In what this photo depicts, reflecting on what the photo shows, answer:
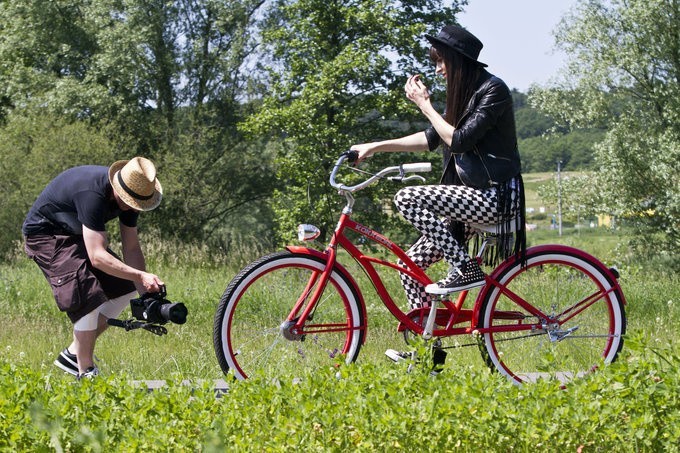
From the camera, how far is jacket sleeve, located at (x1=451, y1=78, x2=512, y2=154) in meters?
4.61

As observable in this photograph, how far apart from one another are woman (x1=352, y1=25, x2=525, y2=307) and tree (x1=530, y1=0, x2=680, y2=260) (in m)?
19.9

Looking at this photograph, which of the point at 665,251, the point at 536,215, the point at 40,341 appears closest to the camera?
the point at 40,341

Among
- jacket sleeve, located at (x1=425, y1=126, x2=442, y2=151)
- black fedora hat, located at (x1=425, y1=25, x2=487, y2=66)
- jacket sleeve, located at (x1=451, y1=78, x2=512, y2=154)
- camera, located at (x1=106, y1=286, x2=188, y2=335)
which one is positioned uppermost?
black fedora hat, located at (x1=425, y1=25, x2=487, y2=66)

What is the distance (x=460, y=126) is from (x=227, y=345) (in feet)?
5.52

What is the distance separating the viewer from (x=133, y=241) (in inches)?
211

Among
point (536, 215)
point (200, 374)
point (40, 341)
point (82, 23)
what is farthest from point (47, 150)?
point (536, 215)

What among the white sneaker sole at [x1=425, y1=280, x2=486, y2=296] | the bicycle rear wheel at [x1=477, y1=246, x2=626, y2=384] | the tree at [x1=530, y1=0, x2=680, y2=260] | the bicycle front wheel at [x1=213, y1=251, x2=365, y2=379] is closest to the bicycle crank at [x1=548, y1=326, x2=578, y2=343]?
the bicycle rear wheel at [x1=477, y1=246, x2=626, y2=384]

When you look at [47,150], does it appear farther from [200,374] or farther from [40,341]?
[200,374]

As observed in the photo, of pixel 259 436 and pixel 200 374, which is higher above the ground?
pixel 259 436

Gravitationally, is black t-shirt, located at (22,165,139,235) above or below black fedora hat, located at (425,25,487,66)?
below

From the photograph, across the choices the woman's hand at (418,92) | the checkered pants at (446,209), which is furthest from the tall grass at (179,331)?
the woman's hand at (418,92)

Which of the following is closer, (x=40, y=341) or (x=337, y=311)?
(x=337, y=311)

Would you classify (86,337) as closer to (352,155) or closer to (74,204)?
(74,204)

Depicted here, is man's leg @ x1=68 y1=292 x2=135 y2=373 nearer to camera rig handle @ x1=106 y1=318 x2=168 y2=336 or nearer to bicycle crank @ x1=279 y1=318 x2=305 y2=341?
camera rig handle @ x1=106 y1=318 x2=168 y2=336
